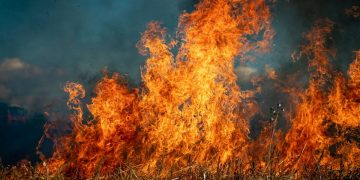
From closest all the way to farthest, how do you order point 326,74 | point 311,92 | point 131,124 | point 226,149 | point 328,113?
point 226,149 → point 328,113 → point 131,124 → point 311,92 → point 326,74

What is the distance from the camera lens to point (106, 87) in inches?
634

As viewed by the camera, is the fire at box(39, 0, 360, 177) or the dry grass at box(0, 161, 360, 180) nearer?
the dry grass at box(0, 161, 360, 180)

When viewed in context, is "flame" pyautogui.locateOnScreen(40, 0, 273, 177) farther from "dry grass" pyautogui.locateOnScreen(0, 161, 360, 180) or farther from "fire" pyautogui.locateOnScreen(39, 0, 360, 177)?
"dry grass" pyautogui.locateOnScreen(0, 161, 360, 180)

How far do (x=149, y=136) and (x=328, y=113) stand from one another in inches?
343

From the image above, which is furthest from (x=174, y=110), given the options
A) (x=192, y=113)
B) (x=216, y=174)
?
→ (x=216, y=174)

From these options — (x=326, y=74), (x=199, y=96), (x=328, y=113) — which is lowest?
(x=328, y=113)

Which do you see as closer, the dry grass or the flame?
the dry grass

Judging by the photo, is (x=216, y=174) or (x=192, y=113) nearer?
(x=216, y=174)

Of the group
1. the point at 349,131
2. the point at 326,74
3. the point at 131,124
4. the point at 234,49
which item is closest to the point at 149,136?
the point at 131,124

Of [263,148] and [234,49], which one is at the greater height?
[234,49]

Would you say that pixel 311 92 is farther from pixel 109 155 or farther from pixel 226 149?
pixel 109 155

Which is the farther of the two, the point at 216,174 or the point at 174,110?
the point at 174,110

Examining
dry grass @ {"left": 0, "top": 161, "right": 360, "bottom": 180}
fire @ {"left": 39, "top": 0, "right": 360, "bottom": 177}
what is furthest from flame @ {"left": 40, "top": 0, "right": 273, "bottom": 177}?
dry grass @ {"left": 0, "top": 161, "right": 360, "bottom": 180}

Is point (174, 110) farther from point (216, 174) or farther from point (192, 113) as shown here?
point (216, 174)
